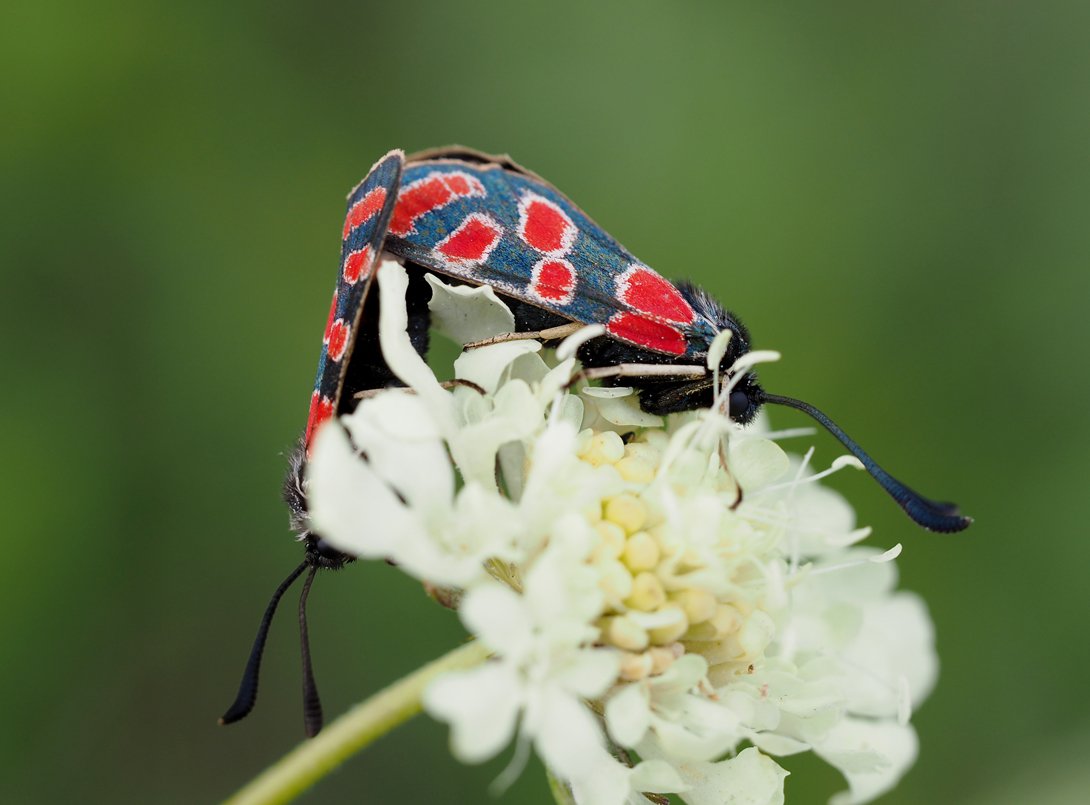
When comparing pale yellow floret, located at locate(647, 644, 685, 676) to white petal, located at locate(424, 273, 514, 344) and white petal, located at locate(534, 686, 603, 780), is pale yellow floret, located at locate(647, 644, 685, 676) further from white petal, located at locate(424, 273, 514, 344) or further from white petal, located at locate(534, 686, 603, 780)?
white petal, located at locate(424, 273, 514, 344)

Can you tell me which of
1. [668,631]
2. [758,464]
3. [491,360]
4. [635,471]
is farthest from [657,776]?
[491,360]

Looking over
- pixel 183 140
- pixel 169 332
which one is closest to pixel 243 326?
pixel 169 332

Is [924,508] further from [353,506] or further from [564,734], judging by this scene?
[353,506]

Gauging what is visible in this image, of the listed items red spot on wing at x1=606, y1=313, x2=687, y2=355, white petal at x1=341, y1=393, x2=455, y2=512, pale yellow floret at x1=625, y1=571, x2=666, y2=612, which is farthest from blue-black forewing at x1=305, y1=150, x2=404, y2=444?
pale yellow floret at x1=625, y1=571, x2=666, y2=612

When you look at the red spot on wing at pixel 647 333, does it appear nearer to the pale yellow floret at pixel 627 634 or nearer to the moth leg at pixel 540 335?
the moth leg at pixel 540 335

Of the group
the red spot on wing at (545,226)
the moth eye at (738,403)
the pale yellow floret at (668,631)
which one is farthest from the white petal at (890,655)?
the red spot on wing at (545,226)

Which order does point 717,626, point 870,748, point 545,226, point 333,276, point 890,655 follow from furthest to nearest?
point 333,276, point 890,655, point 870,748, point 545,226, point 717,626

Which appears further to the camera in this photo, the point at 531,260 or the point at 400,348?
the point at 531,260
